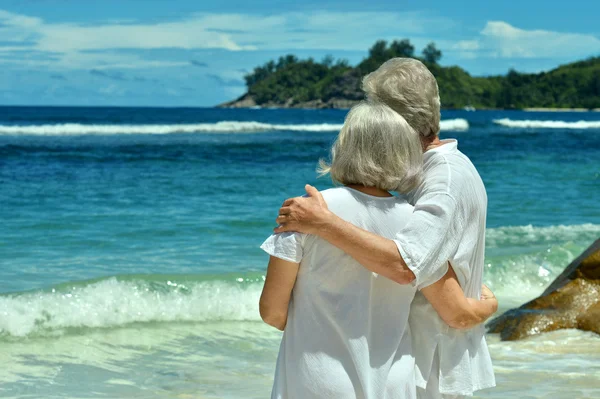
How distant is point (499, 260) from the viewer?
31.6ft

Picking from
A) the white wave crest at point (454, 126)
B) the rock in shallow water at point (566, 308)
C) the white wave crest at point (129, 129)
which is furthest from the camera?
the white wave crest at point (454, 126)

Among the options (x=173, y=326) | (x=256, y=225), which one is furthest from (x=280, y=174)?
(x=173, y=326)

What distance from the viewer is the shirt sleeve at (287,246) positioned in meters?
2.39

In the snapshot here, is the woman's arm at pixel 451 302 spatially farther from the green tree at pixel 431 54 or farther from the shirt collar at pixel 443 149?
the green tree at pixel 431 54

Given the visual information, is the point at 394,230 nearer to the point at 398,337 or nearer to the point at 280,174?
the point at 398,337

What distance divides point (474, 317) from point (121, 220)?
10228 millimetres

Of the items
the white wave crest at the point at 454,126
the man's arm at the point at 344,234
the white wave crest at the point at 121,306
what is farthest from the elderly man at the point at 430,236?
the white wave crest at the point at 454,126

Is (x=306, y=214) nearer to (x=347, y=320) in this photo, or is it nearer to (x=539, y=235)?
(x=347, y=320)

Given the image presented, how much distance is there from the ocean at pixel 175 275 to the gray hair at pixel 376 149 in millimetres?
3077

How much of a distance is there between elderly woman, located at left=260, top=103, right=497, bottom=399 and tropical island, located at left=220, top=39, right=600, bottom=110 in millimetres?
128814

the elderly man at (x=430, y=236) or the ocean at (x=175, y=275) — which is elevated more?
the elderly man at (x=430, y=236)

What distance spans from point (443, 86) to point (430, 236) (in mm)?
133842

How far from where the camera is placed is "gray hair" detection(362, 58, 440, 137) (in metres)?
2.56

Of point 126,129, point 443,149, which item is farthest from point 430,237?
point 126,129
